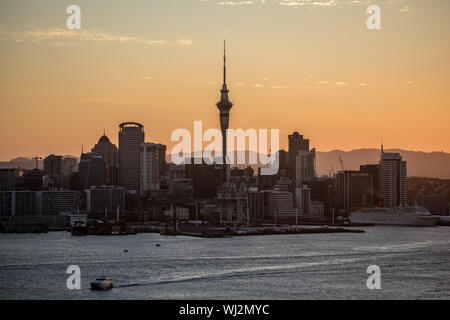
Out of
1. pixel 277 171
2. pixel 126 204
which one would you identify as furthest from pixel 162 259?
pixel 277 171

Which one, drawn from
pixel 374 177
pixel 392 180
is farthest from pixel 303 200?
pixel 392 180

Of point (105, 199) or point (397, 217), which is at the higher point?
point (105, 199)

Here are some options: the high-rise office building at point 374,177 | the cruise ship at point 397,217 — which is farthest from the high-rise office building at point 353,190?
the cruise ship at point 397,217

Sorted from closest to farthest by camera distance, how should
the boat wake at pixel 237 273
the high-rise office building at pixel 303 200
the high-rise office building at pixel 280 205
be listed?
the boat wake at pixel 237 273 → the high-rise office building at pixel 280 205 → the high-rise office building at pixel 303 200

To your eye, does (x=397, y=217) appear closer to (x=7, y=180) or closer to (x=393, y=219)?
(x=393, y=219)

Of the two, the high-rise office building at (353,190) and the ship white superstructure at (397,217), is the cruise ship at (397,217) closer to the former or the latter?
the ship white superstructure at (397,217)

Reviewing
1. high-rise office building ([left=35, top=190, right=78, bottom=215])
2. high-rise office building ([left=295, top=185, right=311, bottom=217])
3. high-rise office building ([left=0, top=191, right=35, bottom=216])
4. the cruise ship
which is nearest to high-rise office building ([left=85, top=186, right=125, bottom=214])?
high-rise office building ([left=35, top=190, right=78, bottom=215])

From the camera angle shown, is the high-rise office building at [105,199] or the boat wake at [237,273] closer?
the boat wake at [237,273]
